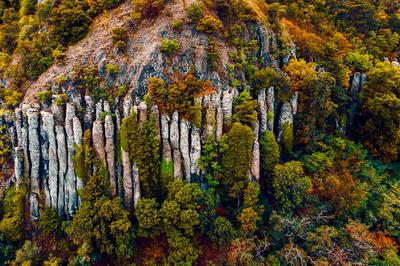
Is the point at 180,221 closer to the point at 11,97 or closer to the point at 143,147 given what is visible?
the point at 143,147

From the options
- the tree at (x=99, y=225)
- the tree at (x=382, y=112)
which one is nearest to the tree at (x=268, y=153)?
the tree at (x=382, y=112)

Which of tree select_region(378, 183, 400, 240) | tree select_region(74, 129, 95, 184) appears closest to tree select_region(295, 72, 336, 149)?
tree select_region(378, 183, 400, 240)

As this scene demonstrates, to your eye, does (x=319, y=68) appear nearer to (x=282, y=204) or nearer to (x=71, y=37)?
(x=282, y=204)

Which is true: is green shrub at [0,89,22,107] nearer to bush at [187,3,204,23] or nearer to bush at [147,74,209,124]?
bush at [147,74,209,124]

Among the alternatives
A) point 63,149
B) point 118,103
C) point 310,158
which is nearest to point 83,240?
point 63,149

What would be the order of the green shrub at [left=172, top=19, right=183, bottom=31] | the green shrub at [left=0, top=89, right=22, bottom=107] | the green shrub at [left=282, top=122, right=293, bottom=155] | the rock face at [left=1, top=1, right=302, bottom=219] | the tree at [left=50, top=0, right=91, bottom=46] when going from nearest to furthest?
1. the rock face at [left=1, top=1, right=302, bottom=219]
2. the green shrub at [left=0, top=89, right=22, bottom=107]
3. the green shrub at [left=172, top=19, right=183, bottom=31]
4. the tree at [left=50, top=0, right=91, bottom=46]
5. the green shrub at [left=282, top=122, right=293, bottom=155]

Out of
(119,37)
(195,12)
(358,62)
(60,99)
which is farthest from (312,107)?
(60,99)
